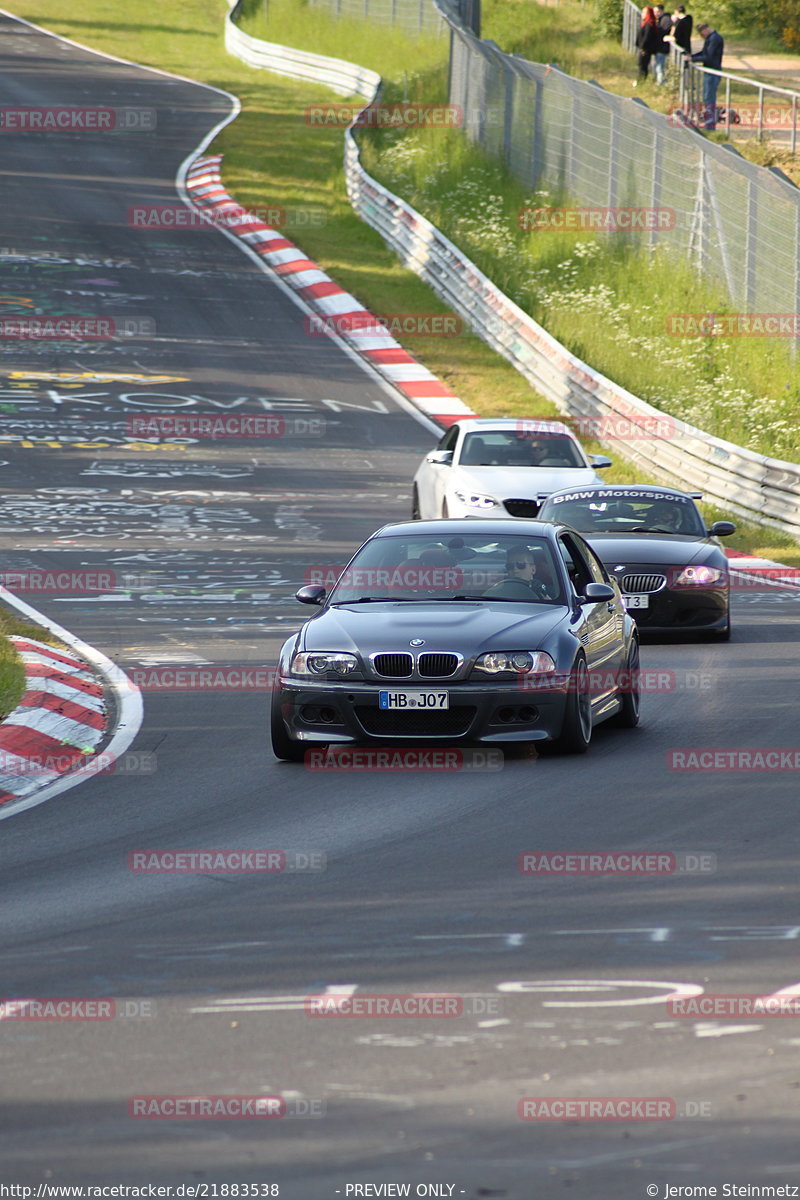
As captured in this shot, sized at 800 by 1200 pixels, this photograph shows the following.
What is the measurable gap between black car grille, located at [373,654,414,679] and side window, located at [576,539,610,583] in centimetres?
234

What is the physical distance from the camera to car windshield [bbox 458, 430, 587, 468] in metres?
21.8

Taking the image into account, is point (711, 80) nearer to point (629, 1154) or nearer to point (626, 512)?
point (626, 512)

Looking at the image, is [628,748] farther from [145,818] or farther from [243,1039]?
[243,1039]

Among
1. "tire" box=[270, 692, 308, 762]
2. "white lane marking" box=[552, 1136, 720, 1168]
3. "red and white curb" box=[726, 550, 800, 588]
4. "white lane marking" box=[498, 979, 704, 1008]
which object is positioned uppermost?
"white lane marking" box=[552, 1136, 720, 1168]

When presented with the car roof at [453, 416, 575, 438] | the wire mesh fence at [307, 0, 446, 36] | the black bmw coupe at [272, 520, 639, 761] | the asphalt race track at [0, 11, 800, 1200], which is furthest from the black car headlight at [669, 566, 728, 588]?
the wire mesh fence at [307, 0, 446, 36]

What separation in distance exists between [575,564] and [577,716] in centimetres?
175

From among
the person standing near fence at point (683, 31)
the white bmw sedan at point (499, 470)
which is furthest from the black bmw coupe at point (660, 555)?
the person standing near fence at point (683, 31)

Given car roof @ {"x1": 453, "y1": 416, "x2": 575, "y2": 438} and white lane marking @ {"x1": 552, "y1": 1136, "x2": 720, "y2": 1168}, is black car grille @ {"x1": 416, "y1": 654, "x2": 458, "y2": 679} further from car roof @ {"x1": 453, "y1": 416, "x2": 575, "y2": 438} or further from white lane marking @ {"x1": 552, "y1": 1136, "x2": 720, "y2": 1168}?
car roof @ {"x1": 453, "y1": 416, "x2": 575, "y2": 438}

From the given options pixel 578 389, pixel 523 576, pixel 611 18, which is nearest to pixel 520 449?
pixel 578 389

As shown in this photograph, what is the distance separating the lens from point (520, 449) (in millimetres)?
22125

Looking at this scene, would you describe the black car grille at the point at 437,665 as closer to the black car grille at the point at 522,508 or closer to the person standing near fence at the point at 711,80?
the black car grille at the point at 522,508

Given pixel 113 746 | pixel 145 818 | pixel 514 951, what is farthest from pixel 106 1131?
pixel 113 746

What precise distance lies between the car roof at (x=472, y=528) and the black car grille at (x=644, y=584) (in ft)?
13.3

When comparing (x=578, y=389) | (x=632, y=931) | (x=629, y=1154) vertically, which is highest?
(x=629, y=1154)
